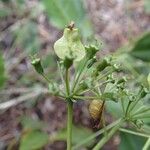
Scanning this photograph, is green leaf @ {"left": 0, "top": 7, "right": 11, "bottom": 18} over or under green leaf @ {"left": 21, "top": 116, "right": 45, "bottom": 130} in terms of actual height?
over

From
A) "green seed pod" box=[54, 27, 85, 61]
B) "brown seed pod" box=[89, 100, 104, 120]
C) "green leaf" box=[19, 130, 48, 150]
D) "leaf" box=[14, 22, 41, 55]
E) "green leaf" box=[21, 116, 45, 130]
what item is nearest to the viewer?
"green seed pod" box=[54, 27, 85, 61]

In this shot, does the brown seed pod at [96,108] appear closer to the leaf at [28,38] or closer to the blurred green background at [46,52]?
the blurred green background at [46,52]

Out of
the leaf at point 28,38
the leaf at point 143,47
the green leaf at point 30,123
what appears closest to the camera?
the leaf at point 143,47

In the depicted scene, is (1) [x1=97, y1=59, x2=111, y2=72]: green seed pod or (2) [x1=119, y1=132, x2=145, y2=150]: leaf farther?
(2) [x1=119, y1=132, x2=145, y2=150]: leaf

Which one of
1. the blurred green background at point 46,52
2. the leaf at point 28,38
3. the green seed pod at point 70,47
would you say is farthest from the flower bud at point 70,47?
the leaf at point 28,38

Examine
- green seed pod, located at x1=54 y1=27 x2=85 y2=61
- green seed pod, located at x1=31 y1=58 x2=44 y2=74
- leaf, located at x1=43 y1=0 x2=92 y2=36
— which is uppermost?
leaf, located at x1=43 y1=0 x2=92 y2=36

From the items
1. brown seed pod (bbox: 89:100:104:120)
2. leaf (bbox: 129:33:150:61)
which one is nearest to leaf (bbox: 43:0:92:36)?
leaf (bbox: 129:33:150:61)

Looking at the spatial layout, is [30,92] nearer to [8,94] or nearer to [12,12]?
[8,94]

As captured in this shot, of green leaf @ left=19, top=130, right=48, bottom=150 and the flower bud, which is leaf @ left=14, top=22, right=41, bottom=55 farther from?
the flower bud
